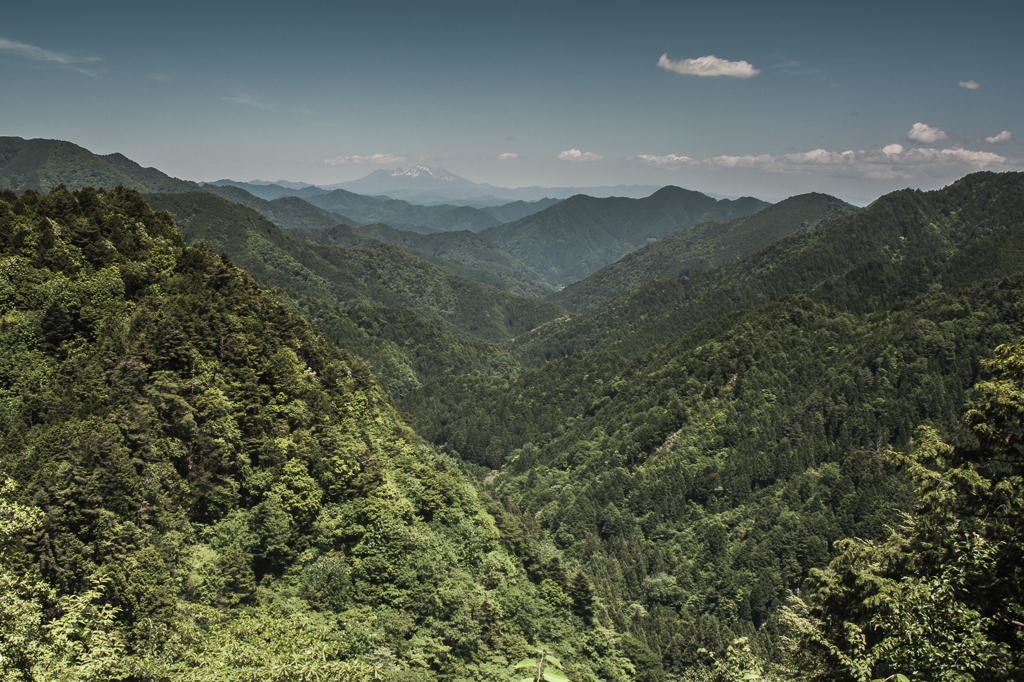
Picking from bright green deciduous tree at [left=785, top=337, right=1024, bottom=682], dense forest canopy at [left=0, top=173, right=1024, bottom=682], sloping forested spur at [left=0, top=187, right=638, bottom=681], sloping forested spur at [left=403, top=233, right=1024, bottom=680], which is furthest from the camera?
sloping forested spur at [left=403, top=233, right=1024, bottom=680]

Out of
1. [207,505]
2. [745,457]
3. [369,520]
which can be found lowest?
[745,457]

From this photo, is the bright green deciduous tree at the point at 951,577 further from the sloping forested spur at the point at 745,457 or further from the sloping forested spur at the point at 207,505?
the sloping forested spur at the point at 745,457

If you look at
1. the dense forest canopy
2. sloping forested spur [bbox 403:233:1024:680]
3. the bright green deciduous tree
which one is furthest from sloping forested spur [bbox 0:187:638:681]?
sloping forested spur [bbox 403:233:1024:680]

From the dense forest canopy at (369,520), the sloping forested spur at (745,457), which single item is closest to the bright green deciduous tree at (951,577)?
the dense forest canopy at (369,520)

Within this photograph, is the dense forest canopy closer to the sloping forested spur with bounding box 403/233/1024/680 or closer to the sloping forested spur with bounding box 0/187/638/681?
the sloping forested spur with bounding box 0/187/638/681

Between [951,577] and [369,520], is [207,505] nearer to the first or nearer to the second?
[369,520]

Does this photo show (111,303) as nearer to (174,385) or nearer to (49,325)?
(49,325)

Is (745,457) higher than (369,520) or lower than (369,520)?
lower

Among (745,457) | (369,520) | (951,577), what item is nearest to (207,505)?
(369,520)
